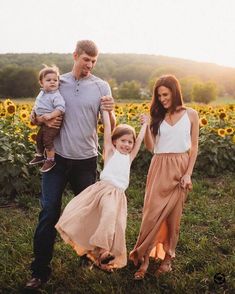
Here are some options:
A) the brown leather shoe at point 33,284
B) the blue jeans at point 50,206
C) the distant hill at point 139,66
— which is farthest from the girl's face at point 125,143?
the distant hill at point 139,66

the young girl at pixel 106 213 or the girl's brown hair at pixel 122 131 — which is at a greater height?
the girl's brown hair at pixel 122 131

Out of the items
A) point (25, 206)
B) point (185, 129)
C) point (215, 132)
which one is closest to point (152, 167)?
point (185, 129)

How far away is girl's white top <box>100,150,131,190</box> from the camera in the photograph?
3807mm

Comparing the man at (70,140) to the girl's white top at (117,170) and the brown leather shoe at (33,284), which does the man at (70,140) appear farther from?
the girl's white top at (117,170)

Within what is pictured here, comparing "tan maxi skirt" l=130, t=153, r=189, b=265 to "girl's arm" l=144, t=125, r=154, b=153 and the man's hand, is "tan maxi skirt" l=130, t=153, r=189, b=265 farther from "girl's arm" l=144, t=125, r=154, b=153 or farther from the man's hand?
the man's hand

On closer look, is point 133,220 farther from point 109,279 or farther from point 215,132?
point 215,132

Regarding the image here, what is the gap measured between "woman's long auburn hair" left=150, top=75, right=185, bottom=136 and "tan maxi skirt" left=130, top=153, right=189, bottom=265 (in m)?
0.31

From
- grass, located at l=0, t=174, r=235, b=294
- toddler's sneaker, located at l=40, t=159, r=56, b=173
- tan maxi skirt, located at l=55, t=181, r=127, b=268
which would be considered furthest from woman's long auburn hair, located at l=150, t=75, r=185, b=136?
grass, located at l=0, t=174, r=235, b=294

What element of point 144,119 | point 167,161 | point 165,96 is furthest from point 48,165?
point 165,96

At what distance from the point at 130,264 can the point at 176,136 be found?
131 centimetres

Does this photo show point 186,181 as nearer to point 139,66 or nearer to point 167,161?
point 167,161

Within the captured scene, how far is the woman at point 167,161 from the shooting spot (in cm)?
420

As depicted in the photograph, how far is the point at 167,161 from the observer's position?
A: 427cm

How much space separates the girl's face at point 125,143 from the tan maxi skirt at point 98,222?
31 centimetres
